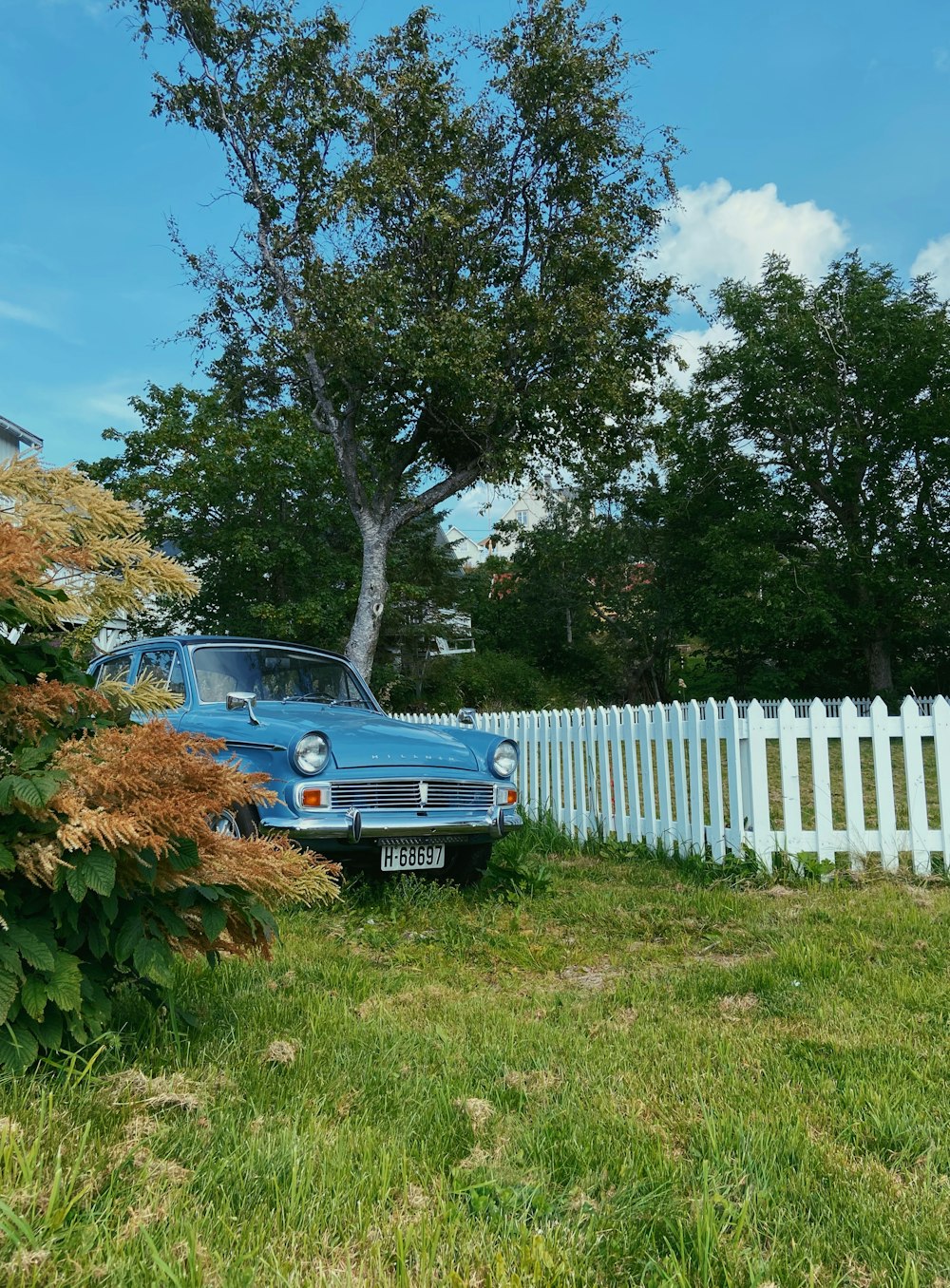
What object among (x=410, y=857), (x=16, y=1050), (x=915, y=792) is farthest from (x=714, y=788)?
(x=16, y=1050)

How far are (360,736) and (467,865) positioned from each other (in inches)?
49.5

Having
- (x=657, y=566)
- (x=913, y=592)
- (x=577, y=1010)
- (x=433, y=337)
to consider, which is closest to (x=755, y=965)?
(x=577, y=1010)

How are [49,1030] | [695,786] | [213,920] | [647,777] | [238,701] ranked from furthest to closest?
[647,777], [695,786], [238,701], [213,920], [49,1030]

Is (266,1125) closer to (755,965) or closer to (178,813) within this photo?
(178,813)

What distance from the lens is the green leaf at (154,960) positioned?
236 centimetres

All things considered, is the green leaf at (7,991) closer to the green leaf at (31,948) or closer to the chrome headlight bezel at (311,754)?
the green leaf at (31,948)

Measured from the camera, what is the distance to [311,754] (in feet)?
16.4

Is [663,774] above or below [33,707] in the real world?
below

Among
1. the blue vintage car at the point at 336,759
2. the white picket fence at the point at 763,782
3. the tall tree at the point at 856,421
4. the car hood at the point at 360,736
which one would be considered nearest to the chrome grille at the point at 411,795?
the blue vintage car at the point at 336,759

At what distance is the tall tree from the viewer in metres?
30.0

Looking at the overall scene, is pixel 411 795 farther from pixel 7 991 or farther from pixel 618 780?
pixel 7 991

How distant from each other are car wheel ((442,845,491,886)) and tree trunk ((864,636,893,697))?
94.3 ft

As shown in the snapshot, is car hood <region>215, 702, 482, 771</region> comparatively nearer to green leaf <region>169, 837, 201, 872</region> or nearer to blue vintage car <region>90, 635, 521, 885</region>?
blue vintage car <region>90, 635, 521, 885</region>

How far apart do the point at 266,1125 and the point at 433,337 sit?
43.1 feet
